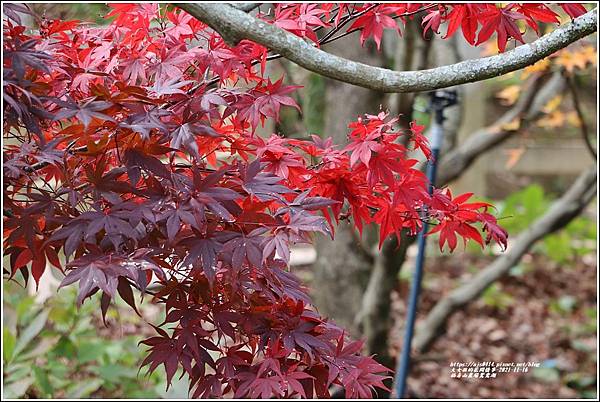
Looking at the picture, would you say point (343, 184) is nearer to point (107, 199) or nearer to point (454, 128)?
point (107, 199)

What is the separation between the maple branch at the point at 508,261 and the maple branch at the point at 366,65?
1.90m

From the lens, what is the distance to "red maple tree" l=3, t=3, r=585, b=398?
111 cm

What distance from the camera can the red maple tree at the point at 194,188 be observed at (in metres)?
1.11

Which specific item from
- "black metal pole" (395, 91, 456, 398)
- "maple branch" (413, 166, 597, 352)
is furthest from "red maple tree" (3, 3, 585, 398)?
"maple branch" (413, 166, 597, 352)

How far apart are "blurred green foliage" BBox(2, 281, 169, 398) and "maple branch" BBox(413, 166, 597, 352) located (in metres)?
1.17

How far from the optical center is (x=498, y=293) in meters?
4.39

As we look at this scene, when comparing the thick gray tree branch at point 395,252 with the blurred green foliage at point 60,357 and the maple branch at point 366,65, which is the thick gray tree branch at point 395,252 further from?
the maple branch at point 366,65

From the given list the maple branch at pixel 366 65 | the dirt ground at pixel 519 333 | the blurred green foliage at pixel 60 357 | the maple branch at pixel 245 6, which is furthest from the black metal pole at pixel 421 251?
the maple branch at pixel 245 6

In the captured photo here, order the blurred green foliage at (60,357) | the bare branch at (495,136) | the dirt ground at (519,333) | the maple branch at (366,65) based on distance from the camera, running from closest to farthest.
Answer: the maple branch at (366,65), the blurred green foliage at (60,357), the bare branch at (495,136), the dirt ground at (519,333)

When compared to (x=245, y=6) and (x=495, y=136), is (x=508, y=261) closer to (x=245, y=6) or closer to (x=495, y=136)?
(x=495, y=136)

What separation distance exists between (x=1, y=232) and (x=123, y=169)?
237 millimetres

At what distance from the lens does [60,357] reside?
8.39 ft

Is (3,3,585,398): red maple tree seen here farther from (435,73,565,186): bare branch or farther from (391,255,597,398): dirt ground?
(391,255,597,398): dirt ground

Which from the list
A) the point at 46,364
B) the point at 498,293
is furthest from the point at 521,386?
the point at 46,364
